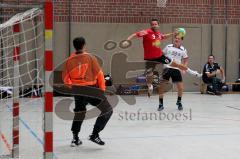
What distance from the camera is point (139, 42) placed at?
56.0ft

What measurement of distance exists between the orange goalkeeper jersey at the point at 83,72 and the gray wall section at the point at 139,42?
333 inches

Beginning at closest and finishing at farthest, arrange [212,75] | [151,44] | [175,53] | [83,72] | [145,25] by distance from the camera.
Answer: [83,72] < [151,44] < [175,53] < [212,75] < [145,25]

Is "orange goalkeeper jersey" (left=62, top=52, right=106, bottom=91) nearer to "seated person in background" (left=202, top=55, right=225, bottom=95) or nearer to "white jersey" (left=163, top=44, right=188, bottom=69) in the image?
"white jersey" (left=163, top=44, right=188, bottom=69)

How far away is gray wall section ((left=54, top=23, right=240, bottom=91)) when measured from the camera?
16.4m

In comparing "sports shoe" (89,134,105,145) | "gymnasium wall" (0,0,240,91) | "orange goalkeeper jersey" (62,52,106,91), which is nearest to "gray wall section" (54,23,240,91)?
"gymnasium wall" (0,0,240,91)

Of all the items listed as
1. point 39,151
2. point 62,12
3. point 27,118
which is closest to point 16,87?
point 39,151

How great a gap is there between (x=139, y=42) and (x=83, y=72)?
1036 cm

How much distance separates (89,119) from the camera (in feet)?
33.0

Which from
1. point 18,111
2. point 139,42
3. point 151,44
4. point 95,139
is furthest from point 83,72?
point 139,42

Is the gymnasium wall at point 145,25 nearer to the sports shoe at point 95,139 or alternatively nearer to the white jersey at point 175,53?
the white jersey at point 175,53

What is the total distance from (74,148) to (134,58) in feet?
34.0

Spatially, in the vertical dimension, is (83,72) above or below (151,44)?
below

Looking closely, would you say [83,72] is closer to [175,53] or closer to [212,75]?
[175,53]

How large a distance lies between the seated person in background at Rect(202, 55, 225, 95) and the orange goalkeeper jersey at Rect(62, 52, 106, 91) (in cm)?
1020
